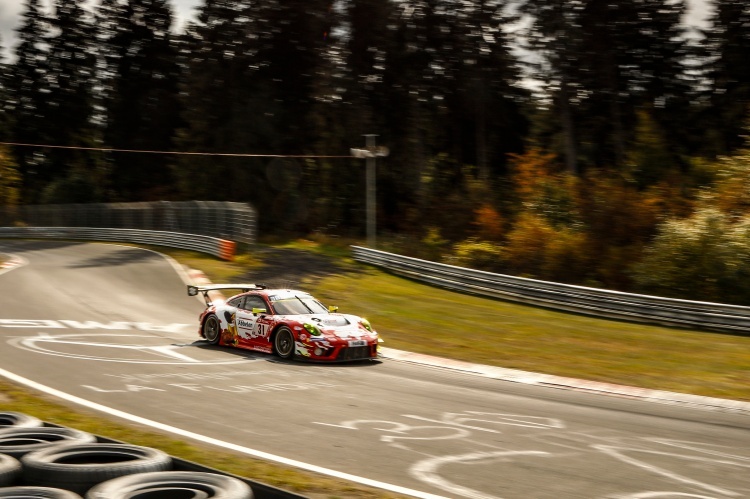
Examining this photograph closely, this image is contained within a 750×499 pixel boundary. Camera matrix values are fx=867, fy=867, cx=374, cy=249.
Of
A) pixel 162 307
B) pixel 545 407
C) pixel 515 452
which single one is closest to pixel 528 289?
pixel 162 307

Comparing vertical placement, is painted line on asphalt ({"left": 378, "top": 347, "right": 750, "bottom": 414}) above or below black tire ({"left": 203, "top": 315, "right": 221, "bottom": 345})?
below

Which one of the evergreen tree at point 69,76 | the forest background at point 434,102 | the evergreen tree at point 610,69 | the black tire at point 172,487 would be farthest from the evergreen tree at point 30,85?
the black tire at point 172,487

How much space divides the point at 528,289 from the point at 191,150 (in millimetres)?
42194

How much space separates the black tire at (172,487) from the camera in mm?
6023

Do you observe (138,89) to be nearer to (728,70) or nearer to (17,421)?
(728,70)

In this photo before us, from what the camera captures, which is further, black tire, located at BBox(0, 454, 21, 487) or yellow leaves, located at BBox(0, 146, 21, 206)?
yellow leaves, located at BBox(0, 146, 21, 206)

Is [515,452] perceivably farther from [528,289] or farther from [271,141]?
[271,141]

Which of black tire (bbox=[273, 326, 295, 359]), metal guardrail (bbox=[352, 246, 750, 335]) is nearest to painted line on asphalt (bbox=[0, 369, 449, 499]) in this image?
black tire (bbox=[273, 326, 295, 359])

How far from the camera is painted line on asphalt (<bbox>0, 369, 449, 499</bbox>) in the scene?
8.04 metres

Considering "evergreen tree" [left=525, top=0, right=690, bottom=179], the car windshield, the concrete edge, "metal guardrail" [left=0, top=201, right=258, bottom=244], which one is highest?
"evergreen tree" [left=525, top=0, right=690, bottom=179]

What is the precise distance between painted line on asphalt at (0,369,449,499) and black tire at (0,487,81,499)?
121 inches

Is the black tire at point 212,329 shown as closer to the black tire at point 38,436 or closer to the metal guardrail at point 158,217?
the black tire at point 38,436

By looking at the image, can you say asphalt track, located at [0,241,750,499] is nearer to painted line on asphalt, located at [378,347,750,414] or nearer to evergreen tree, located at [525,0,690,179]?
painted line on asphalt, located at [378,347,750,414]

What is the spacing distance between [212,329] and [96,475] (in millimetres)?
12983
